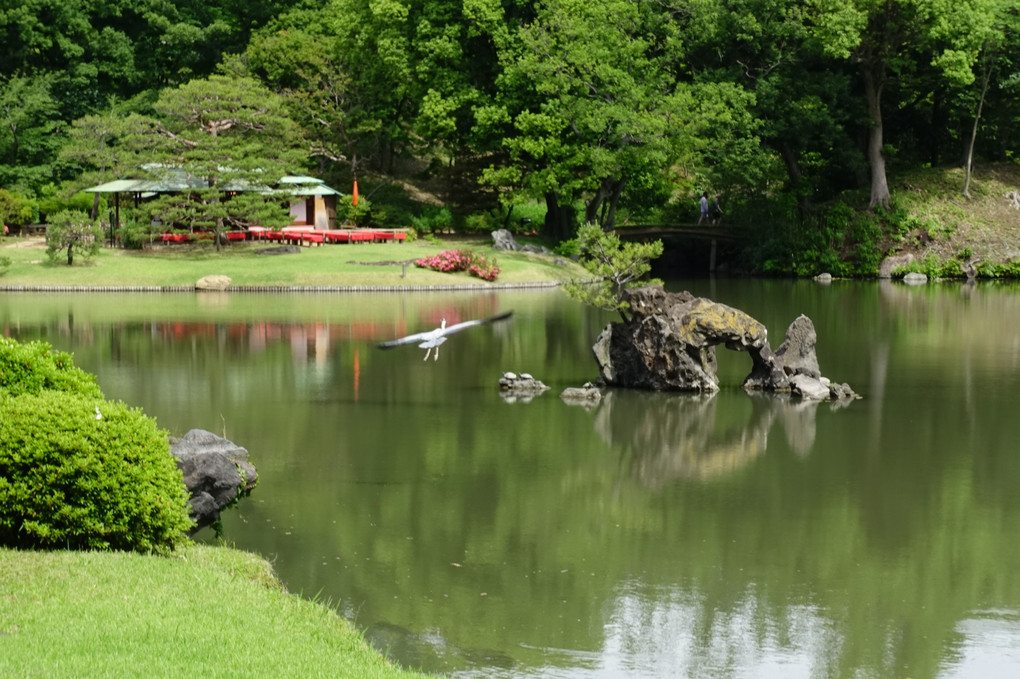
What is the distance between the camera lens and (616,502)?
→ 1669 centimetres

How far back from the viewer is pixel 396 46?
55906 mm

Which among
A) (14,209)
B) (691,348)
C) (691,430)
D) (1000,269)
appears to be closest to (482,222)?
(14,209)

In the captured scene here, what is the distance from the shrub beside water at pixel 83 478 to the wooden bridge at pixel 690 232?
44424 mm

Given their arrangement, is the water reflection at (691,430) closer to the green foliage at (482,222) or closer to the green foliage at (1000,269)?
the green foliage at (1000,269)

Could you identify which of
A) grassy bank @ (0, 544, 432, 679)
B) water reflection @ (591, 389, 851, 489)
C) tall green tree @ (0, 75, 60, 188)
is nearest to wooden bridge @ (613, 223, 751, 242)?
tall green tree @ (0, 75, 60, 188)

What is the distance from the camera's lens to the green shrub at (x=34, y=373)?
13234 mm

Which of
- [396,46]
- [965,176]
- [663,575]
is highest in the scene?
[396,46]

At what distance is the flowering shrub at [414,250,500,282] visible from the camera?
156 ft

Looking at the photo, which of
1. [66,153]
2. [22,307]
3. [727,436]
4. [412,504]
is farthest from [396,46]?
[412,504]

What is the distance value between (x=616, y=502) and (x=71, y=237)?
114 ft

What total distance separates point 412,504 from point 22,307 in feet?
85.8

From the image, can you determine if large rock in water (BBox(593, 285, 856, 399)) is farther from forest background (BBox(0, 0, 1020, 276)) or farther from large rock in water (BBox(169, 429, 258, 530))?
forest background (BBox(0, 0, 1020, 276))

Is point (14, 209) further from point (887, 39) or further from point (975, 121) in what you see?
point (975, 121)

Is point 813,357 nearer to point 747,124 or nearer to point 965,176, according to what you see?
point 747,124
